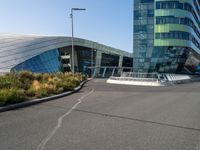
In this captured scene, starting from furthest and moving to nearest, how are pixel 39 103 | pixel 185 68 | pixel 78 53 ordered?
pixel 78 53
pixel 185 68
pixel 39 103

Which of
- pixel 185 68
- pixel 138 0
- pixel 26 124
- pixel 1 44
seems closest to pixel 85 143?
pixel 26 124

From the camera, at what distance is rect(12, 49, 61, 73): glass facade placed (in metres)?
47.8

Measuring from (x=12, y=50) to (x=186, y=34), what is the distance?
3646 centimetres

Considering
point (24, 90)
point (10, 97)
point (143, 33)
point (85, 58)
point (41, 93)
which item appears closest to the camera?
point (10, 97)

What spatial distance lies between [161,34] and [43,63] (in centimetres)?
2540

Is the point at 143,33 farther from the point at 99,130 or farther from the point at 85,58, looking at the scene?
the point at 99,130

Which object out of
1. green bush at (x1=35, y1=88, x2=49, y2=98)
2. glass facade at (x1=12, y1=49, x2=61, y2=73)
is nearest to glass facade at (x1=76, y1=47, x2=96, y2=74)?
glass facade at (x1=12, y1=49, x2=61, y2=73)

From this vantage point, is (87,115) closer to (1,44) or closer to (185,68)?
(1,44)

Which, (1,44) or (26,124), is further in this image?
(1,44)

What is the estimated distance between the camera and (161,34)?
189ft

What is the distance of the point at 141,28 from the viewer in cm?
5909

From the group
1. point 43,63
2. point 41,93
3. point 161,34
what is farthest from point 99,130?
point 161,34

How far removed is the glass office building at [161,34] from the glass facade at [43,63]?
694 inches

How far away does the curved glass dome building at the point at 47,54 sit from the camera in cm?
4728
